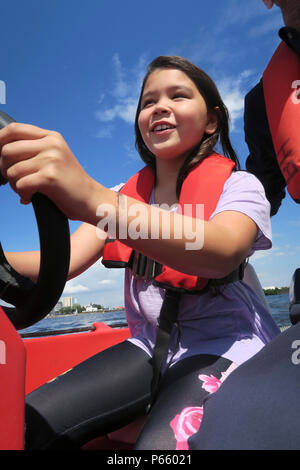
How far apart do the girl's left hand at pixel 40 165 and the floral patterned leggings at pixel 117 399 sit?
0.57m

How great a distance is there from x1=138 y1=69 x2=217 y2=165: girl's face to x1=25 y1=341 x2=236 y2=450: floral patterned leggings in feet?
2.49

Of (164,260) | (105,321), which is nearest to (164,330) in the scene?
(164,260)

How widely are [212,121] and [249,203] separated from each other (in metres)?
0.57

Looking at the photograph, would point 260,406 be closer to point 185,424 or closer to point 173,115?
point 185,424

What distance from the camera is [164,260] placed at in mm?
745

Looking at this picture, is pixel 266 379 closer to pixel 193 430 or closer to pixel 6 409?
pixel 193 430

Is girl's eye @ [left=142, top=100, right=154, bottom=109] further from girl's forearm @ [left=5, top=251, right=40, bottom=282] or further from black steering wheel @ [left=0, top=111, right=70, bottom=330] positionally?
black steering wheel @ [left=0, top=111, right=70, bottom=330]

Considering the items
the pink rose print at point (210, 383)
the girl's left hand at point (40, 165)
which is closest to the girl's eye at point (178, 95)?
the girl's left hand at point (40, 165)

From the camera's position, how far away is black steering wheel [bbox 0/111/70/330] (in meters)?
0.59

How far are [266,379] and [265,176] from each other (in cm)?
102

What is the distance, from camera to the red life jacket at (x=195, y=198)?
42.3 inches

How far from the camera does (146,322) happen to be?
1273mm
